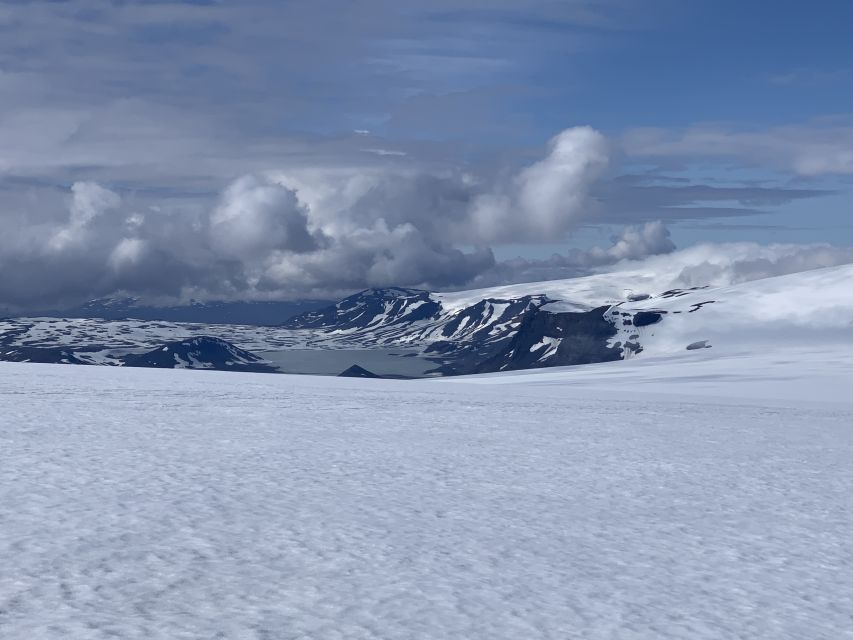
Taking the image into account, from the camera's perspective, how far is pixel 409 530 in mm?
10672

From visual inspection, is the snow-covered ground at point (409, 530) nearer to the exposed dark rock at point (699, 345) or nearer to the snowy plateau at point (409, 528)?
the snowy plateau at point (409, 528)

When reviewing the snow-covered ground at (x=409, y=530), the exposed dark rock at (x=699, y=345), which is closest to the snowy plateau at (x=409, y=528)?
the snow-covered ground at (x=409, y=530)

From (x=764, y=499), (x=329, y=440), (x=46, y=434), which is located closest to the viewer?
(x=764, y=499)

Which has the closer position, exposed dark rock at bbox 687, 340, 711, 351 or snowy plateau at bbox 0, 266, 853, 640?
snowy plateau at bbox 0, 266, 853, 640

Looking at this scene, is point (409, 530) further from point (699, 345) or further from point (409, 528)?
point (699, 345)

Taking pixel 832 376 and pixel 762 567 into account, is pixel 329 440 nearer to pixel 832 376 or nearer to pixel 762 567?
pixel 762 567

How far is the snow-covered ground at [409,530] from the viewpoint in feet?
24.8

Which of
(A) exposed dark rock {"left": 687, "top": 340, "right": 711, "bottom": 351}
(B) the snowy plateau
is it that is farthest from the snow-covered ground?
(A) exposed dark rock {"left": 687, "top": 340, "right": 711, "bottom": 351}

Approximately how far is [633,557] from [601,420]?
16349 mm

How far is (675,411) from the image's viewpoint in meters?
30.4

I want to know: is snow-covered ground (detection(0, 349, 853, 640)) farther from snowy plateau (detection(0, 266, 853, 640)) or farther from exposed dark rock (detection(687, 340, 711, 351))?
exposed dark rock (detection(687, 340, 711, 351))

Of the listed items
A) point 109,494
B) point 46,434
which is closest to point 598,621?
point 109,494

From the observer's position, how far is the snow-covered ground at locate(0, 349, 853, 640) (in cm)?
755

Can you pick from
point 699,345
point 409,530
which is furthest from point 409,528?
point 699,345
